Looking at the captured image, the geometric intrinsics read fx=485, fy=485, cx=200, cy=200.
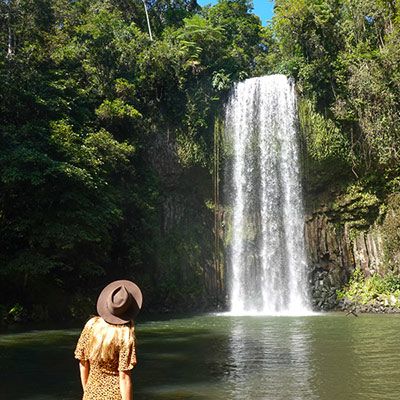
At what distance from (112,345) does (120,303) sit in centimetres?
26

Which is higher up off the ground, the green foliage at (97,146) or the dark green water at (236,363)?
the green foliage at (97,146)

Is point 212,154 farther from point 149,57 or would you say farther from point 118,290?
point 118,290

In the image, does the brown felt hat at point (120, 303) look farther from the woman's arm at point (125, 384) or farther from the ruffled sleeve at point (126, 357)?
the woman's arm at point (125, 384)

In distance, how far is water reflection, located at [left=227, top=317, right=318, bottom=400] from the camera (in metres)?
6.36

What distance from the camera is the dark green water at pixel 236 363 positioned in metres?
6.41

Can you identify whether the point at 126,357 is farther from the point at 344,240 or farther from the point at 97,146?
the point at 344,240

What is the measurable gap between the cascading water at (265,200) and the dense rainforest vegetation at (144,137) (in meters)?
0.79

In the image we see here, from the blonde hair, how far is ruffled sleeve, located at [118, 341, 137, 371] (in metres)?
0.02

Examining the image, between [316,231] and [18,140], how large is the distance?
1243 centimetres

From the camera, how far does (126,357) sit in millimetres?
2762

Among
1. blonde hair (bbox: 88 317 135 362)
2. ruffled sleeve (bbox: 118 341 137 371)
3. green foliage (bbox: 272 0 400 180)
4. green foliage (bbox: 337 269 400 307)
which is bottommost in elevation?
green foliage (bbox: 337 269 400 307)

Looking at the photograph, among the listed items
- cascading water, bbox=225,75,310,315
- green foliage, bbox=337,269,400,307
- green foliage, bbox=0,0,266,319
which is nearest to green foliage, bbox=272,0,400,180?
cascading water, bbox=225,75,310,315

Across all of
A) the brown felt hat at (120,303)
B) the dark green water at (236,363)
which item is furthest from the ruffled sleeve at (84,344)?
the dark green water at (236,363)

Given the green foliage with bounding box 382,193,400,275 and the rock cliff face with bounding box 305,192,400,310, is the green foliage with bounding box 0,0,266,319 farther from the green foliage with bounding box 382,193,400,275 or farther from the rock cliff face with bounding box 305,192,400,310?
the green foliage with bounding box 382,193,400,275
